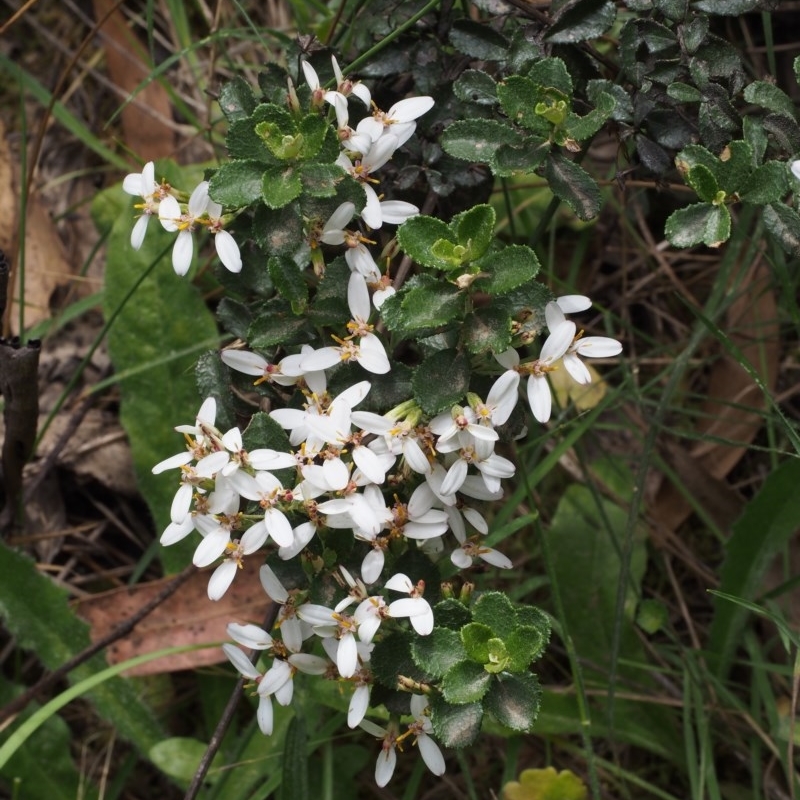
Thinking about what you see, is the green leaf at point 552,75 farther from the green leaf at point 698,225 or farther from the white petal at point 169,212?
the white petal at point 169,212

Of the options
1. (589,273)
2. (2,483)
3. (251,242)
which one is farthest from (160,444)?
(589,273)

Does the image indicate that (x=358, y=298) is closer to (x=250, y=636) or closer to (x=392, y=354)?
(x=392, y=354)

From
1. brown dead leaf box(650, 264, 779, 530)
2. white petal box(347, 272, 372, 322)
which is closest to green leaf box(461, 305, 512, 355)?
white petal box(347, 272, 372, 322)

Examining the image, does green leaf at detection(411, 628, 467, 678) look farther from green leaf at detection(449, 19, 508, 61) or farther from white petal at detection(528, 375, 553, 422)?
green leaf at detection(449, 19, 508, 61)

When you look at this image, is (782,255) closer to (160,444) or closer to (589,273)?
(589,273)

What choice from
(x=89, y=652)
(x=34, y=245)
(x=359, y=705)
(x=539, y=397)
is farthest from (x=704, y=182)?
(x=34, y=245)
